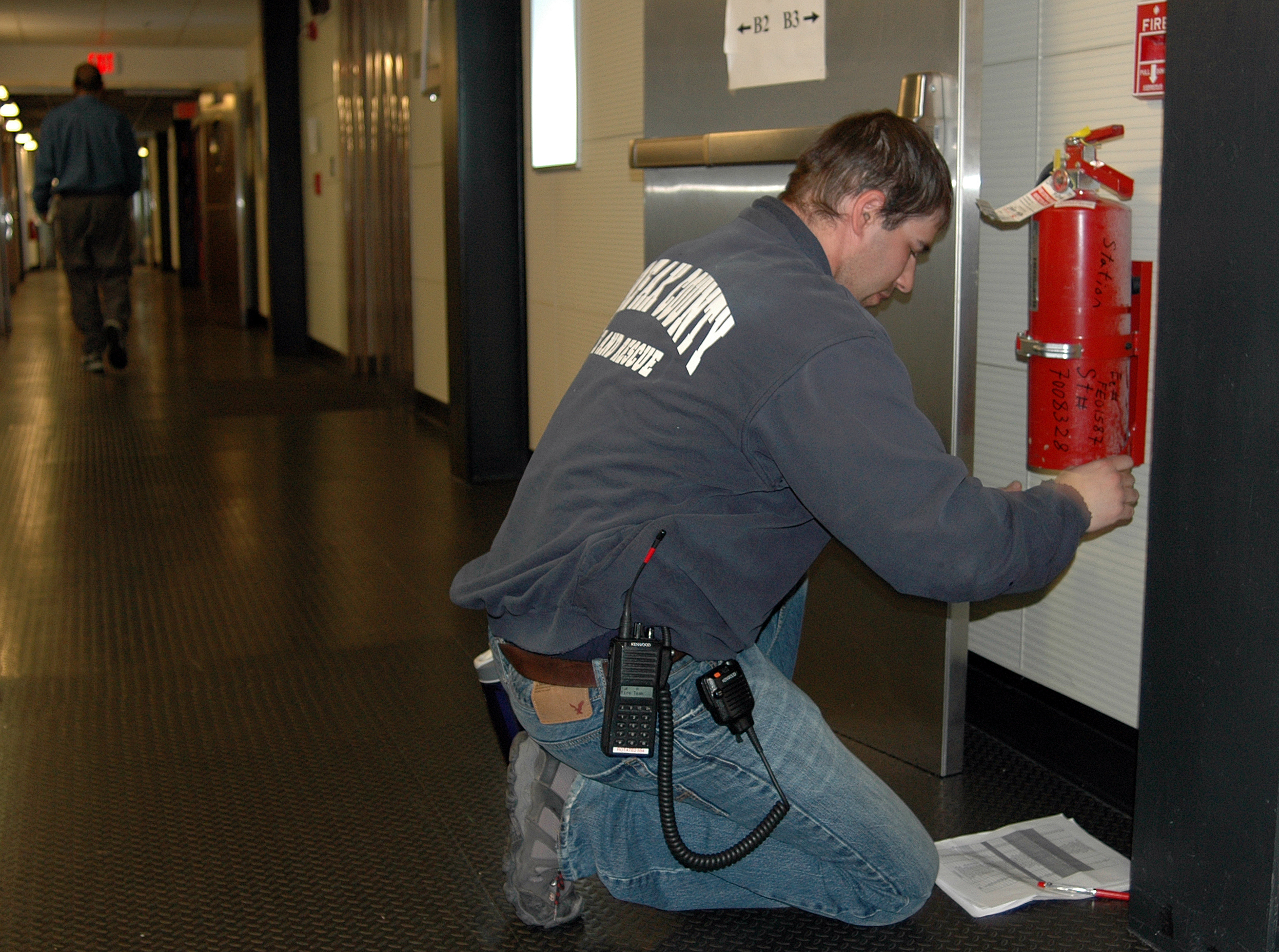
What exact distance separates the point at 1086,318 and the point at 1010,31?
0.63 meters

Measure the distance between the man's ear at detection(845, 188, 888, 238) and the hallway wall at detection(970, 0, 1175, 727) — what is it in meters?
0.58

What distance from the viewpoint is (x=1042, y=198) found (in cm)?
177

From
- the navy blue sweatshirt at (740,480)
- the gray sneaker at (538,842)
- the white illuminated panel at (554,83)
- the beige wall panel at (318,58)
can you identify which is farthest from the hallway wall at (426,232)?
the navy blue sweatshirt at (740,480)

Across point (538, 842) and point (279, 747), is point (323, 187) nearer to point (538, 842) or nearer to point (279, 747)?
point (279, 747)

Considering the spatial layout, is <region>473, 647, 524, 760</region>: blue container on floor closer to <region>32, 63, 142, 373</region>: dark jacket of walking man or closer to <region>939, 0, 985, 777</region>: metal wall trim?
<region>939, 0, 985, 777</region>: metal wall trim

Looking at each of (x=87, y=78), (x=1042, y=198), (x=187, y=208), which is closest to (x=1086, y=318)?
(x=1042, y=198)

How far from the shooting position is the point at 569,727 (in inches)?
61.1

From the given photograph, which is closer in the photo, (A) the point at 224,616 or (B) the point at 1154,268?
(B) the point at 1154,268

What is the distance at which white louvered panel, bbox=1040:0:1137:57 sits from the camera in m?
1.87

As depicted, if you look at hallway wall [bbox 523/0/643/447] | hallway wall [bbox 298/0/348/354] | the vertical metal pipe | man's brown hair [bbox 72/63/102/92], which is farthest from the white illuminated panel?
man's brown hair [bbox 72/63/102/92]

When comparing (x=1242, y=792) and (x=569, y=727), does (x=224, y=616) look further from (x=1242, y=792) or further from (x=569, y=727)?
(x=1242, y=792)

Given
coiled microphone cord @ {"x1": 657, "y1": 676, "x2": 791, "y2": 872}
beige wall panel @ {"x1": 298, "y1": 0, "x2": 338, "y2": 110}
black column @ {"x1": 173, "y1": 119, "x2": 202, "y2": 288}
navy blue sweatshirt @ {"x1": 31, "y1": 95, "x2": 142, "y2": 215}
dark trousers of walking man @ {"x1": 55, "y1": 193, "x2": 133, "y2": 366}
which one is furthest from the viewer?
black column @ {"x1": 173, "y1": 119, "x2": 202, "y2": 288}

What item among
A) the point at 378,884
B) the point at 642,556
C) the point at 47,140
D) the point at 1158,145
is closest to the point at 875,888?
the point at 642,556

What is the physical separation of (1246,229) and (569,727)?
0.98 meters
